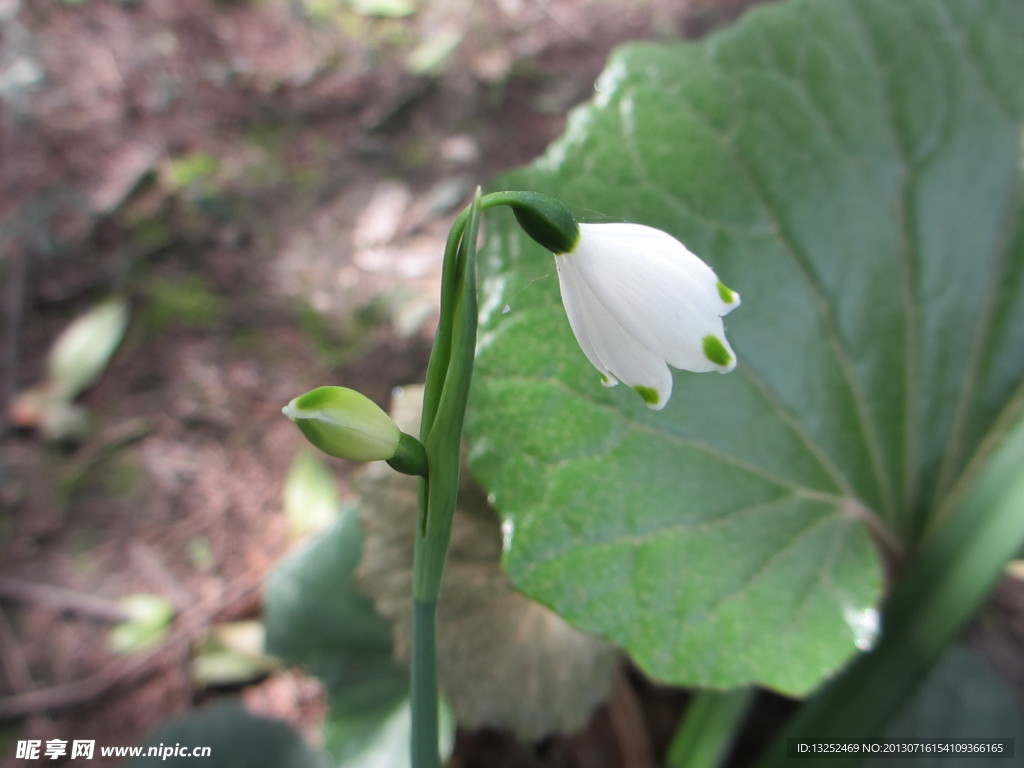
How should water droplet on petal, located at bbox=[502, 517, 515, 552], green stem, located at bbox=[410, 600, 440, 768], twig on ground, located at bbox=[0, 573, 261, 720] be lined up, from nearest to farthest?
green stem, located at bbox=[410, 600, 440, 768] < water droplet on petal, located at bbox=[502, 517, 515, 552] < twig on ground, located at bbox=[0, 573, 261, 720]

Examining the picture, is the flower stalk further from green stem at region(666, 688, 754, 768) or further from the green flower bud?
green stem at region(666, 688, 754, 768)

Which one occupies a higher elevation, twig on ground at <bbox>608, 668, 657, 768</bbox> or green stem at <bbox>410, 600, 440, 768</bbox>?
green stem at <bbox>410, 600, 440, 768</bbox>

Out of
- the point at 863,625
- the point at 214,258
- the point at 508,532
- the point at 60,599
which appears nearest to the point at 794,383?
the point at 863,625

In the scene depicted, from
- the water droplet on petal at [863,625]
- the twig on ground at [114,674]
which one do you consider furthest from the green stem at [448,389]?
the twig on ground at [114,674]

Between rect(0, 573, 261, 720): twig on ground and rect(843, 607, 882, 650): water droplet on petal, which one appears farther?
rect(0, 573, 261, 720): twig on ground

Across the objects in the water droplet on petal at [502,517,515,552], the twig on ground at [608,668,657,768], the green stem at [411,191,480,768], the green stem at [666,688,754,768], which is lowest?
the twig on ground at [608,668,657,768]

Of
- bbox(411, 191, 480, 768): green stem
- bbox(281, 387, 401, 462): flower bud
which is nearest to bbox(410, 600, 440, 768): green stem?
bbox(411, 191, 480, 768): green stem

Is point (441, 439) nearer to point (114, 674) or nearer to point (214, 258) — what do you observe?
point (114, 674)
